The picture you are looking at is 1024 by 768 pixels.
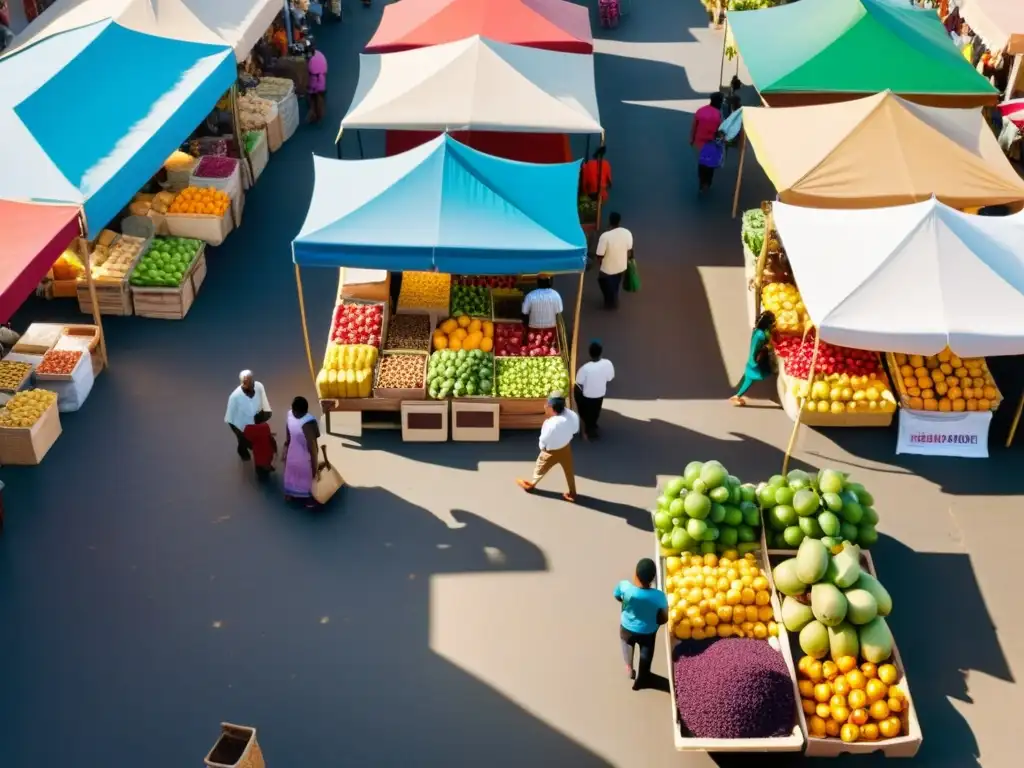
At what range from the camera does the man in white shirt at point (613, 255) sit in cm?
1217

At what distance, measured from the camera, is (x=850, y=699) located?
24.9 ft

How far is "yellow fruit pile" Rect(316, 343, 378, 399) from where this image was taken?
34.4 feet

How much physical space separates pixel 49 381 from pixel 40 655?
10.7ft

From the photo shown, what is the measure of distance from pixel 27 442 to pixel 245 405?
2.15 metres

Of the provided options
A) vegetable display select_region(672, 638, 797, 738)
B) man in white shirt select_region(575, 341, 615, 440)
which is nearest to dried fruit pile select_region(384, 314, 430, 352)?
man in white shirt select_region(575, 341, 615, 440)

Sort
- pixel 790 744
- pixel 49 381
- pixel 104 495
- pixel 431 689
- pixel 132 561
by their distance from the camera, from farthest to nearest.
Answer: pixel 49 381 < pixel 104 495 < pixel 132 561 < pixel 431 689 < pixel 790 744

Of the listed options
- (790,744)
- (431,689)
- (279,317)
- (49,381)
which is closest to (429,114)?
(279,317)

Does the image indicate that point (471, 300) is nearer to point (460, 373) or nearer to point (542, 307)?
point (542, 307)

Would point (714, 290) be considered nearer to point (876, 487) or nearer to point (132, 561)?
point (876, 487)

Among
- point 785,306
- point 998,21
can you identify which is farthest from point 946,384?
point 998,21

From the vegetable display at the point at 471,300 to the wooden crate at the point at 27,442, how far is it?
13.9ft

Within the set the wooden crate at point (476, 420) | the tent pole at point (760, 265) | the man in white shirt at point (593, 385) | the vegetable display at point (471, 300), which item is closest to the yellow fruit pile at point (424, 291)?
the vegetable display at point (471, 300)

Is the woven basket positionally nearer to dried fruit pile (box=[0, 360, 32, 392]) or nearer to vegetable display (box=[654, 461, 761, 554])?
vegetable display (box=[654, 461, 761, 554])

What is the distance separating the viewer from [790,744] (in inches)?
288
